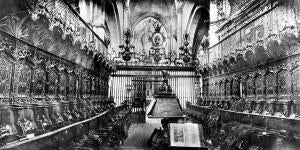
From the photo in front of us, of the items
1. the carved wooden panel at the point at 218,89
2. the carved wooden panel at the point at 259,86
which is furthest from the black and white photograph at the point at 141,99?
the carved wooden panel at the point at 218,89

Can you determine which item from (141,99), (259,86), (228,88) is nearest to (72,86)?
(259,86)

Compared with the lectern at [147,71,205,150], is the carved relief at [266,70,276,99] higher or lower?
higher

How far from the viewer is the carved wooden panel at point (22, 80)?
548cm

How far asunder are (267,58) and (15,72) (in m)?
7.98

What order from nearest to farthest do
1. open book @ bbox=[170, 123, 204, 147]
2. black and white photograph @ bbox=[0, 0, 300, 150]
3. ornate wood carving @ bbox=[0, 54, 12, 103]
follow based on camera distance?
open book @ bbox=[170, 123, 204, 147]
black and white photograph @ bbox=[0, 0, 300, 150]
ornate wood carving @ bbox=[0, 54, 12, 103]

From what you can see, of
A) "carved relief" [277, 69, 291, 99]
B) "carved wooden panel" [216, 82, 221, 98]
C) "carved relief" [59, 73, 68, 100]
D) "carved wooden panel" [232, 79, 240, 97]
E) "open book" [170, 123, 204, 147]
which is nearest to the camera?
"open book" [170, 123, 204, 147]

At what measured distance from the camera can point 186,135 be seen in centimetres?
389

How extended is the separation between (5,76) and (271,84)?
26.5ft

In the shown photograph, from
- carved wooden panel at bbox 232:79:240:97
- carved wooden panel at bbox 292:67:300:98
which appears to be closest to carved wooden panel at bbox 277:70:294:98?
carved wooden panel at bbox 292:67:300:98

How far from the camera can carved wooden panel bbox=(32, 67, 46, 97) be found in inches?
252

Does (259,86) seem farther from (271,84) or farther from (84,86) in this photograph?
(84,86)

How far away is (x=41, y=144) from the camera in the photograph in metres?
3.17

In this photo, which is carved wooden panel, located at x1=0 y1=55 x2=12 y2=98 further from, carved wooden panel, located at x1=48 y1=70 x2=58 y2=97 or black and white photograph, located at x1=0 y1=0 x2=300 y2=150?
carved wooden panel, located at x1=48 y1=70 x2=58 y2=97

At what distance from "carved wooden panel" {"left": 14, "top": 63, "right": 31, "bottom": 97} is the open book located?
143 inches
